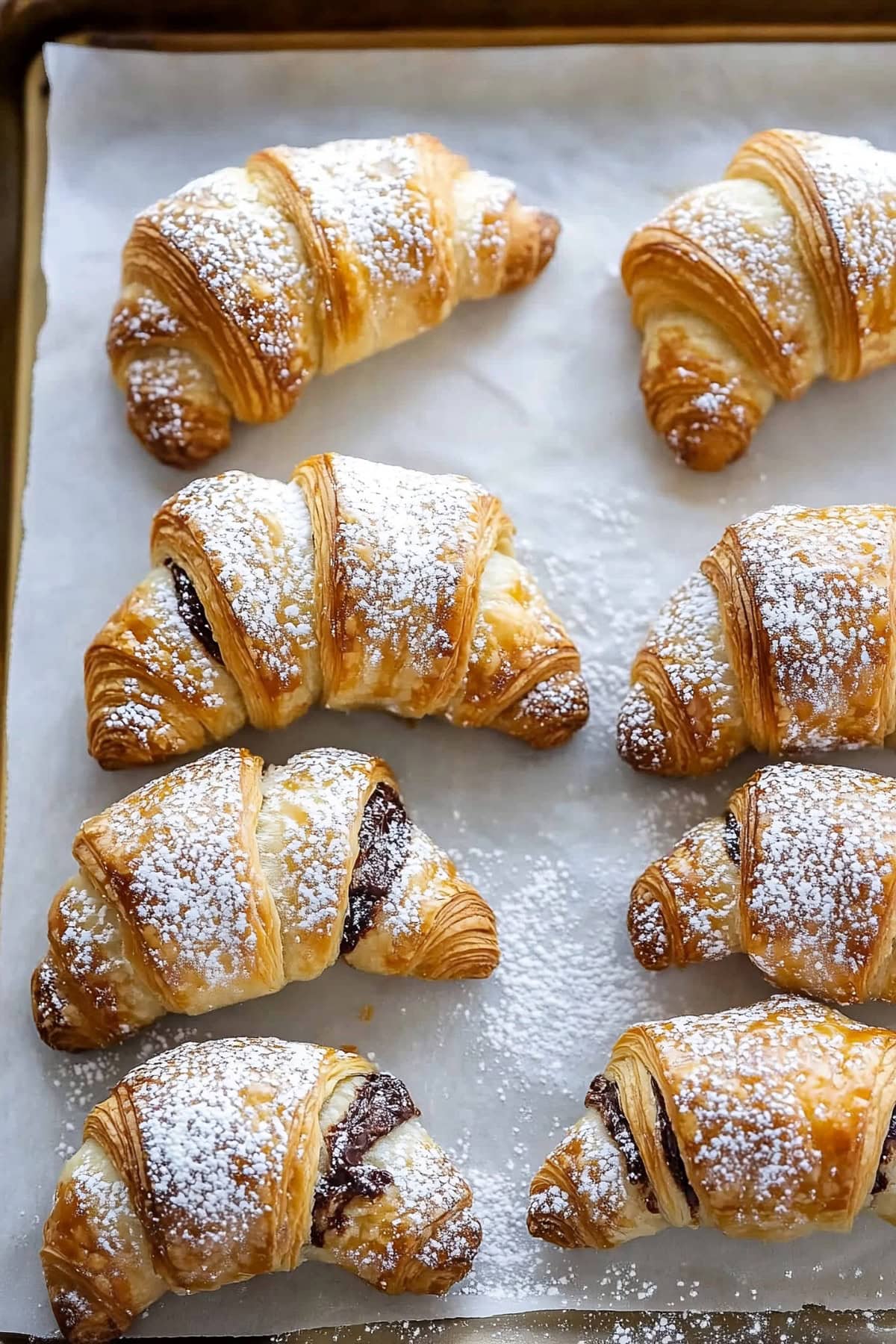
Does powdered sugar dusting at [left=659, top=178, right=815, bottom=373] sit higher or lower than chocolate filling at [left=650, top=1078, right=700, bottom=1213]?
higher

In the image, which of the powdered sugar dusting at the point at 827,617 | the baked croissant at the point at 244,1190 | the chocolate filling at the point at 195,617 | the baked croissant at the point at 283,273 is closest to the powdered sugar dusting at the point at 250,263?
the baked croissant at the point at 283,273

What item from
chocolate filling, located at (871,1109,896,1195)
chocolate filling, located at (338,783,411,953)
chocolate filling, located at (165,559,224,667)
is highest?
chocolate filling, located at (165,559,224,667)

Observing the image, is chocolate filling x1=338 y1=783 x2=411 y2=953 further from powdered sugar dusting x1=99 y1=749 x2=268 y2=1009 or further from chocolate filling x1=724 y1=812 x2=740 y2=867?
chocolate filling x1=724 y1=812 x2=740 y2=867

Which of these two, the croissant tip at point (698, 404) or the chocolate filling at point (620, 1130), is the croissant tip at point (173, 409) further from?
the chocolate filling at point (620, 1130)

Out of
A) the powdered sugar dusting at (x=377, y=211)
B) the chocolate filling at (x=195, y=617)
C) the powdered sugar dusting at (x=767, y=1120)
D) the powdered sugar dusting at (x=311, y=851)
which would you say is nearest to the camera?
the powdered sugar dusting at (x=767, y=1120)

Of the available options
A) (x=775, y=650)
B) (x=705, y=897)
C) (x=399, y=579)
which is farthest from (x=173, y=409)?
(x=705, y=897)

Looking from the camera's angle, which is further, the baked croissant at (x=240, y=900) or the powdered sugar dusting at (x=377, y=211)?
the powdered sugar dusting at (x=377, y=211)

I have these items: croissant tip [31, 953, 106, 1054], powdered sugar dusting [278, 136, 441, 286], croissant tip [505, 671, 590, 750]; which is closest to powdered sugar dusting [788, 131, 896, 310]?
powdered sugar dusting [278, 136, 441, 286]
